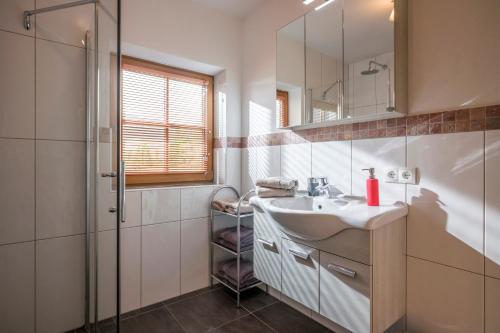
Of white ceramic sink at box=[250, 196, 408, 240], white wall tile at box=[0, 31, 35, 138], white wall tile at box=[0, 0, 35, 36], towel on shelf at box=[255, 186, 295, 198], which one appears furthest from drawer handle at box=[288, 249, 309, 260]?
white wall tile at box=[0, 0, 35, 36]

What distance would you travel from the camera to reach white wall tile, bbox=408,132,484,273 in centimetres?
114

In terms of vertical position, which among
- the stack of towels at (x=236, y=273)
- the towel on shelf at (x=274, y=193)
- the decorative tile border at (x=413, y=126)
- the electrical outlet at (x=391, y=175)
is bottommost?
the stack of towels at (x=236, y=273)

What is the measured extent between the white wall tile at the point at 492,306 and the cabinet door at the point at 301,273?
0.70 m

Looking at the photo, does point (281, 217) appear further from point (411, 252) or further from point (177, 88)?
point (177, 88)

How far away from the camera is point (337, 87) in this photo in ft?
5.10

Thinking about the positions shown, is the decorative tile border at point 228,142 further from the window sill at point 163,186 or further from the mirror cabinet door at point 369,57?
the mirror cabinet door at point 369,57

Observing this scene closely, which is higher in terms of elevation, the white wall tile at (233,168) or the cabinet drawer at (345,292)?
the white wall tile at (233,168)

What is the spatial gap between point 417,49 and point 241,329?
190cm

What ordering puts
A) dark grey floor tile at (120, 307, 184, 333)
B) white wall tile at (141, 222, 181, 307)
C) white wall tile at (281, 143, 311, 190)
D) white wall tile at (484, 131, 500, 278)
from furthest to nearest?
1. white wall tile at (141, 222, 181, 307)
2. white wall tile at (281, 143, 311, 190)
3. dark grey floor tile at (120, 307, 184, 333)
4. white wall tile at (484, 131, 500, 278)

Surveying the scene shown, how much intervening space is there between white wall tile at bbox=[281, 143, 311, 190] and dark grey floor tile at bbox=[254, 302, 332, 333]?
0.89 meters

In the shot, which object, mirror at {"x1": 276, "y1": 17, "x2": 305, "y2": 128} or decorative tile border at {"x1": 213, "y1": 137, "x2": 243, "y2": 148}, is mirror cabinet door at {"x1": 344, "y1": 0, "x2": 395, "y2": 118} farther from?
decorative tile border at {"x1": 213, "y1": 137, "x2": 243, "y2": 148}

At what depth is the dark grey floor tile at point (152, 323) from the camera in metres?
1.70

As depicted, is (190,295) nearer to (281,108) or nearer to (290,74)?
(281,108)

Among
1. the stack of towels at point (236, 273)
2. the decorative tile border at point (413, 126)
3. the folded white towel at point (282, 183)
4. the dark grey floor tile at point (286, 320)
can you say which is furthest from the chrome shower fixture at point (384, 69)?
the stack of towels at point (236, 273)
